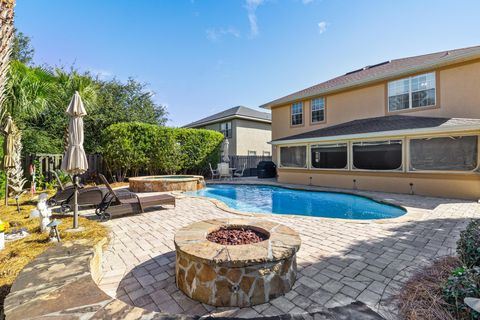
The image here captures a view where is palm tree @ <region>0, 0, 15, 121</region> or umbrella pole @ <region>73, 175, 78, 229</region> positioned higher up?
palm tree @ <region>0, 0, 15, 121</region>

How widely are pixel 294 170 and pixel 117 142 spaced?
11665 mm

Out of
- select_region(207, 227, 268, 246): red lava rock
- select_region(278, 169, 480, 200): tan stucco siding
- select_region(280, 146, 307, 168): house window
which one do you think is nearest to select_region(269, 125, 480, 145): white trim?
select_region(280, 146, 307, 168): house window

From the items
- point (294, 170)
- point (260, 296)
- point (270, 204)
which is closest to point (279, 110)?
point (294, 170)

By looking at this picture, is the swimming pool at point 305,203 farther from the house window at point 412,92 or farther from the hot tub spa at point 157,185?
the house window at point 412,92

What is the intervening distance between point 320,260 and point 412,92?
1252 cm

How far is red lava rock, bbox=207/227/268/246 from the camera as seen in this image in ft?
10.9

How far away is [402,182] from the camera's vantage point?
10.6 metres

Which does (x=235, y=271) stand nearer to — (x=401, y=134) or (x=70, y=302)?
(x=70, y=302)

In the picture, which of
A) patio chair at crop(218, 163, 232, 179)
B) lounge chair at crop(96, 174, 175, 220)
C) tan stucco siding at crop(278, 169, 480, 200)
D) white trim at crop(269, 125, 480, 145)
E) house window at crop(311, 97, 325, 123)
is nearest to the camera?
lounge chair at crop(96, 174, 175, 220)

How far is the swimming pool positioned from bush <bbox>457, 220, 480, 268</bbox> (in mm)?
4465

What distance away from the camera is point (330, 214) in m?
8.27

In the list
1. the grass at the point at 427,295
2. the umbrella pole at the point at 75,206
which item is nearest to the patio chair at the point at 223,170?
the umbrella pole at the point at 75,206

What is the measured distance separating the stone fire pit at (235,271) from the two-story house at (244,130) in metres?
18.3

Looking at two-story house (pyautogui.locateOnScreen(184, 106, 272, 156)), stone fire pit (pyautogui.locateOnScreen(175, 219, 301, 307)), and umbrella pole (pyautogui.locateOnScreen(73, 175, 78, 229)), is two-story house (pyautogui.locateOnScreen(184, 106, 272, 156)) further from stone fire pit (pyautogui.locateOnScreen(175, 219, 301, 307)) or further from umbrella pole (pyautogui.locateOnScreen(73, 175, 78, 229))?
stone fire pit (pyautogui.locateOnScreen(175, 219, 301, 307))
